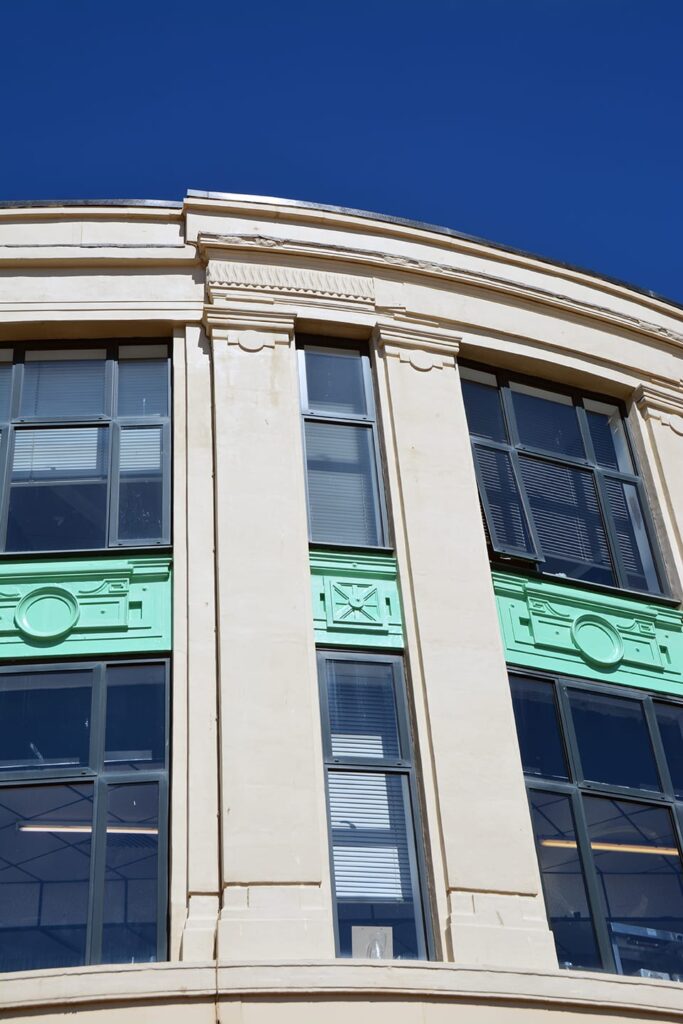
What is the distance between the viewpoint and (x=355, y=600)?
504 inches

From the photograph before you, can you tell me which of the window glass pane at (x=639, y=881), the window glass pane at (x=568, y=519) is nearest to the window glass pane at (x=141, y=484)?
the window glass pane at (x=568, y=519)

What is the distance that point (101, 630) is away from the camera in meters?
12.3

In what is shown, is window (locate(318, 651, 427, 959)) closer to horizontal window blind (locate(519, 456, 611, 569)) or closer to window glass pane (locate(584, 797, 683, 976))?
window glass pane (locate(584, 797, 683, 976))

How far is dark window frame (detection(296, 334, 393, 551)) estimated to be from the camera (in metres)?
13.5

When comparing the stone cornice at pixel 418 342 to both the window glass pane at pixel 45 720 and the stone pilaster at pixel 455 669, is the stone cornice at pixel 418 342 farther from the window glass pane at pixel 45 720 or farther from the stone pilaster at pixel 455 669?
the window glass pane at pixel 45 720

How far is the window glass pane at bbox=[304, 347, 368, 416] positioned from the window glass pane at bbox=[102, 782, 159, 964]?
493 cm

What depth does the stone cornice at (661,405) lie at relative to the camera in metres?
15.8

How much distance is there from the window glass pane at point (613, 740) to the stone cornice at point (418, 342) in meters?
4.08

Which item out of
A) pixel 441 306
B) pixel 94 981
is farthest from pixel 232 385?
pixel 94 981

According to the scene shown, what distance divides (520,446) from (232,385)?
3.39m

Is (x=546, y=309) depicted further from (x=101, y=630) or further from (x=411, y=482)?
(x=101, y=630)

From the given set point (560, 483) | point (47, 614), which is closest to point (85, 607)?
point (47, 614)

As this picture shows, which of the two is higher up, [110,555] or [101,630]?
[110,555]

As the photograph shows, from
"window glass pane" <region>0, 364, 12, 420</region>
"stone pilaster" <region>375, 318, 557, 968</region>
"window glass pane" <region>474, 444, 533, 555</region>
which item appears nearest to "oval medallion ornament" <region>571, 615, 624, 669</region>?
"window glass pane" <region>474, 444, 533, 555</region>
